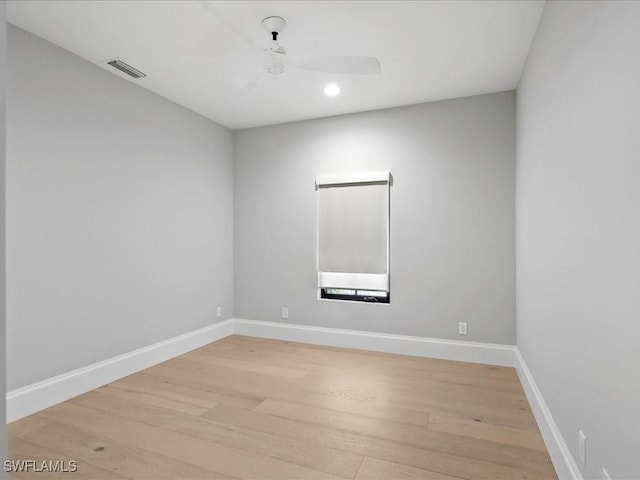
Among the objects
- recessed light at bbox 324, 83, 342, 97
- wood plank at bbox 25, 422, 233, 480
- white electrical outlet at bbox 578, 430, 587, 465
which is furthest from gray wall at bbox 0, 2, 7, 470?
recessed light at bbox 324, 83, 342, 97

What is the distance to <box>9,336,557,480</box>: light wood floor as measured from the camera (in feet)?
5.96

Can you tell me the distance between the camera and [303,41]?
248 cm

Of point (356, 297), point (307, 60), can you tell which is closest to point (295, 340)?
point (356, 297)

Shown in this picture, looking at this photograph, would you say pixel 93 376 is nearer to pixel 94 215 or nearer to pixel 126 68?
pixel 94 215

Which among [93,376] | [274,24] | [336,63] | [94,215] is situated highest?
[274,24]

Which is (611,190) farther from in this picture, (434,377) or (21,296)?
(21,296)

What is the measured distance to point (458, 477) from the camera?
A: 68.1 inches

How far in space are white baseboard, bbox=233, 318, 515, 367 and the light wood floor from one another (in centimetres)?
16

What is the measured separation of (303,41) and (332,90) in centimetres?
82

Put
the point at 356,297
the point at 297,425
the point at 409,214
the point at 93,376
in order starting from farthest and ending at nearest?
the point at 356,297 < the point at 409,214 < the point at 93,376 < the point at 297,425

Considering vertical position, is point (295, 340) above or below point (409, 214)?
below

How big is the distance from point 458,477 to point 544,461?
1.71ft

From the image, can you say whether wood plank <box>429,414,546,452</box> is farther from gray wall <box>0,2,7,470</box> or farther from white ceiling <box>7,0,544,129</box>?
white ceiling <box>7,0,544,129</box>

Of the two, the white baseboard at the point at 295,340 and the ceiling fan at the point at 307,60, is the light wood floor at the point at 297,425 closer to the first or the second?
the white baseboard at the point at 295,340
